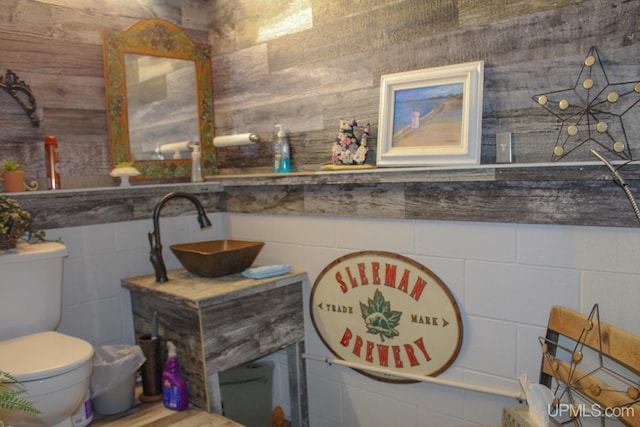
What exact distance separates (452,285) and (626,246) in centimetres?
62

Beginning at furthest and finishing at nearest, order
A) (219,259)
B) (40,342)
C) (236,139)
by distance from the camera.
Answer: (236,139), (219,259), (40,342)

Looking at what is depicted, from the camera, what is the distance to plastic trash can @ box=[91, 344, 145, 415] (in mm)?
2191

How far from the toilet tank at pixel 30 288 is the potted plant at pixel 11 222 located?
0.15ft

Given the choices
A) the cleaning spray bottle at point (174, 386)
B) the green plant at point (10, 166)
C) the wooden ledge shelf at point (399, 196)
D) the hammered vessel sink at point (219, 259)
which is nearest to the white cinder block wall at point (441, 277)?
the wooden ledge shelf at point (399, 196)

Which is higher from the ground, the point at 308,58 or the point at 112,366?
the point at 308,58

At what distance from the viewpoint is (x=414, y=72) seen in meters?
2.06

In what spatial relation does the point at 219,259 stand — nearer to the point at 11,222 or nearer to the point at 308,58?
the point at 11,222

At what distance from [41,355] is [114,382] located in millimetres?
398

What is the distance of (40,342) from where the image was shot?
2.02 meters

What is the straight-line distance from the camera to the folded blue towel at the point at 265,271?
7.77 feet

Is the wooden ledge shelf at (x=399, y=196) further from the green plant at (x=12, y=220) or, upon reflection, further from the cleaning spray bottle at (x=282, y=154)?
the green plant at (x=12, y=220)

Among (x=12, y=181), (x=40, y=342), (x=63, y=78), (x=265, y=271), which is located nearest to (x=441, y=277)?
(x=265, y=271)

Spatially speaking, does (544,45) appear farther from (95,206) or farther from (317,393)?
(95,206)

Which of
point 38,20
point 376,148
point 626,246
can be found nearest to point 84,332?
point 38,20
